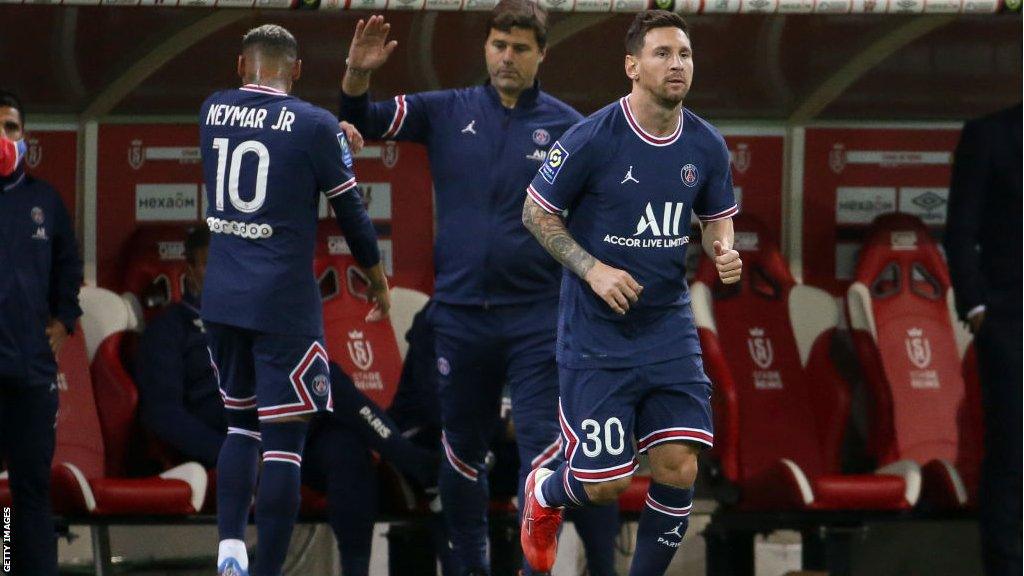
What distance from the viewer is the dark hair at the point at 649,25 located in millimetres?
5406

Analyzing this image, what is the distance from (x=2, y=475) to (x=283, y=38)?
2144mm

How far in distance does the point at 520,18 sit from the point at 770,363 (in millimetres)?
2339

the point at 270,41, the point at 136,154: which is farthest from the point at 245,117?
A: the point at 136,154

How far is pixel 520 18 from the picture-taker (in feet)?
20.0

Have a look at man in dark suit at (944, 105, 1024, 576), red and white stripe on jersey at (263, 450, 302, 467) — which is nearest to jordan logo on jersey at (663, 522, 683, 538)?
red and white stripe on jersey at (263, 450, 302, 467)

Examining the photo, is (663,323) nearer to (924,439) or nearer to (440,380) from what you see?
(440,380)

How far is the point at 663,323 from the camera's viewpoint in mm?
5391

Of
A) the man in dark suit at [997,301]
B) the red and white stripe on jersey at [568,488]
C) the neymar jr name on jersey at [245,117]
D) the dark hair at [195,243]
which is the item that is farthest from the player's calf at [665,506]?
the dark hair at [195,243]

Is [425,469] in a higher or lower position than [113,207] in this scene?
lower

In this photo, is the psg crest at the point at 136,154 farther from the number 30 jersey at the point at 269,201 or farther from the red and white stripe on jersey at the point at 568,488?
the red and white stripe on jersey at the point at 568,488

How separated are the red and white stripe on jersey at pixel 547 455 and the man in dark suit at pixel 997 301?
1.78 m

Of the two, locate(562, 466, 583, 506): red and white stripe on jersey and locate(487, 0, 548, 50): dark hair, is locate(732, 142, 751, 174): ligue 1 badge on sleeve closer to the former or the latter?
locate(487, 0, 548, 50): dark hair

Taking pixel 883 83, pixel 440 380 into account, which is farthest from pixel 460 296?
pixel 883 83

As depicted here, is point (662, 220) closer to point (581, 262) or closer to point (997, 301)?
point (581, 262)
